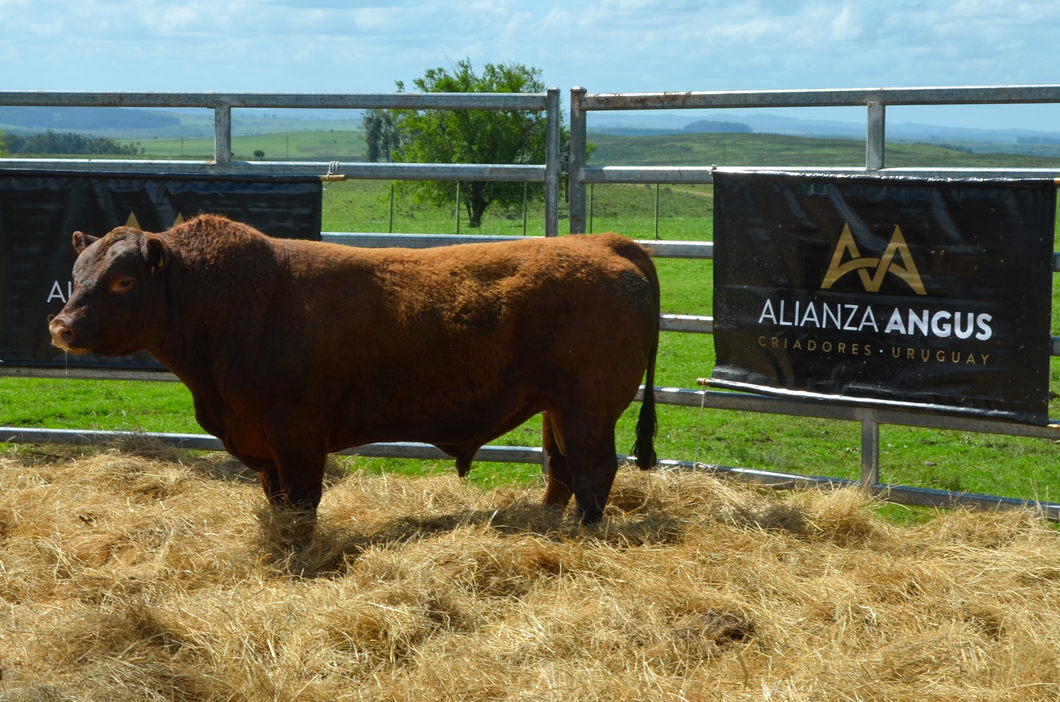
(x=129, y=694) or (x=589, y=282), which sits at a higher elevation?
(x=589, y=282)

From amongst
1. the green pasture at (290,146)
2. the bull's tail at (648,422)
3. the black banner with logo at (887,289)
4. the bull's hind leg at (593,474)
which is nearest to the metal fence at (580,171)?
the black banner with logo at (887,289)

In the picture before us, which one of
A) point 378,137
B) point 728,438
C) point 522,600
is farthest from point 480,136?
point 378,137

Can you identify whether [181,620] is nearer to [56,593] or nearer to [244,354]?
[56,593]

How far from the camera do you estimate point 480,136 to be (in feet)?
77.0

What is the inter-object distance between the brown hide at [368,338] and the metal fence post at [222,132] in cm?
143

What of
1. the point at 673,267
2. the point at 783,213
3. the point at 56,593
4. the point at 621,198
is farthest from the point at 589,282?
the point at 621,198

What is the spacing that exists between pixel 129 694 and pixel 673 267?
2022cm

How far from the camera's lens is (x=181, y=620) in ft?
13.6

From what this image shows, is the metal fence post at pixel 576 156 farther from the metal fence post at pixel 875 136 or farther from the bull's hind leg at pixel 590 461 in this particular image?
the metal fence post at pixel 875 136

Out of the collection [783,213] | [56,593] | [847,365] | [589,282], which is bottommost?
[56,593]

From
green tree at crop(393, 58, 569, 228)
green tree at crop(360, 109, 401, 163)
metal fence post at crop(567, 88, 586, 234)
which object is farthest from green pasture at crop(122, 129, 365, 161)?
metal fence post at crop(567, 88, 586, 234)

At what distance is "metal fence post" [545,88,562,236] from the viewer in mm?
6422

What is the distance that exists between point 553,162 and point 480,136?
17468 mm

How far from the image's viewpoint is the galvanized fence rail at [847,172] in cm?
555
